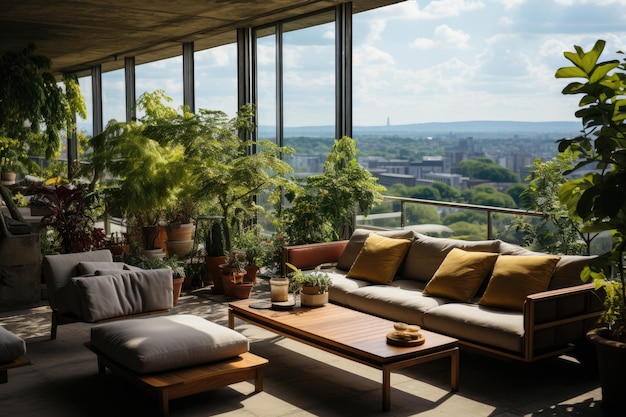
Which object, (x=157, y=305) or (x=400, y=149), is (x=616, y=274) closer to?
(x=157, y=305)

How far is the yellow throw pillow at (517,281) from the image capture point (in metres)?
5.47

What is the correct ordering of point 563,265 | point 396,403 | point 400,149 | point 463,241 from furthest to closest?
1. point 400,149
2. point 463,241
3. point 563,265
4. point 396,403

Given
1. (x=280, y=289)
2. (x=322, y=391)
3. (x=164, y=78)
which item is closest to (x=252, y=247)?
(x=280, y=289)

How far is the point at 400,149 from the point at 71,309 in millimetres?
6043

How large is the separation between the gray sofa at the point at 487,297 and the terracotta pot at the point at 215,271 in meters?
1.96

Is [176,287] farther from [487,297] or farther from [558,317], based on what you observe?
[558,317]

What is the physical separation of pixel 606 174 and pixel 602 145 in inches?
9.0

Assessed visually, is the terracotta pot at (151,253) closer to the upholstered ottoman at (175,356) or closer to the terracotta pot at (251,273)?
the terracotta pot at (251,273)

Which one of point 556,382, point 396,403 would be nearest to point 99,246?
point 396,403

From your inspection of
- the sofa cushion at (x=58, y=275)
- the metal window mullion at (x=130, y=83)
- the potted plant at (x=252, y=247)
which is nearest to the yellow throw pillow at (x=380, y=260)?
the potted plant at (x=252, y=247)

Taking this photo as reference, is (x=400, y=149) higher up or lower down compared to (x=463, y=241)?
higher up

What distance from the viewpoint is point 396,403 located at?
4.80 meters

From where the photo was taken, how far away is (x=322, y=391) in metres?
5.06

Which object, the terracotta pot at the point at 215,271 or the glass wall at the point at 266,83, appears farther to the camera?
the glass wall at the point at 266,83
